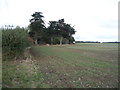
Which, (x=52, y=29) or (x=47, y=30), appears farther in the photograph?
(x=52, y=29)

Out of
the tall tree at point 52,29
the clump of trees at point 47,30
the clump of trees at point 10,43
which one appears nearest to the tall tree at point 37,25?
the clump of trees at point 47,30

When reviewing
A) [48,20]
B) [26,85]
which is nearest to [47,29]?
[48,20]

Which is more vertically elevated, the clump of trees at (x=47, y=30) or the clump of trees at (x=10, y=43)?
the clump of trees at (x=47, y=30)

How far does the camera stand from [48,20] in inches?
1658

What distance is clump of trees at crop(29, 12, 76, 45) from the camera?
124 feet

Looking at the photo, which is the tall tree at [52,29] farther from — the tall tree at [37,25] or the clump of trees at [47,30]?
the tall tree at [37,25]

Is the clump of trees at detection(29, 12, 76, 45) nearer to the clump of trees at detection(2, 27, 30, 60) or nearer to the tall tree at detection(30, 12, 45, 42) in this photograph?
the tall tree at detection(30, 12, 45, 42)

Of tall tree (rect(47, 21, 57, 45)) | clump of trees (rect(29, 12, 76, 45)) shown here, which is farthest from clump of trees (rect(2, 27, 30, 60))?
tall tree (rect(47, 21, 57, 45))

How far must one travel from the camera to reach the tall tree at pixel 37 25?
37438mm

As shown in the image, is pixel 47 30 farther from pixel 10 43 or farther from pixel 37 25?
pixel 10 43

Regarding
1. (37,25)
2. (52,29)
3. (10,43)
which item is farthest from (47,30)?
(10,43)

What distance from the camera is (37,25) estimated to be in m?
37.3

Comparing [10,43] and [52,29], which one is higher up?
[52,29]

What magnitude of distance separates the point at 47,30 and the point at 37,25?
455 centimetres
